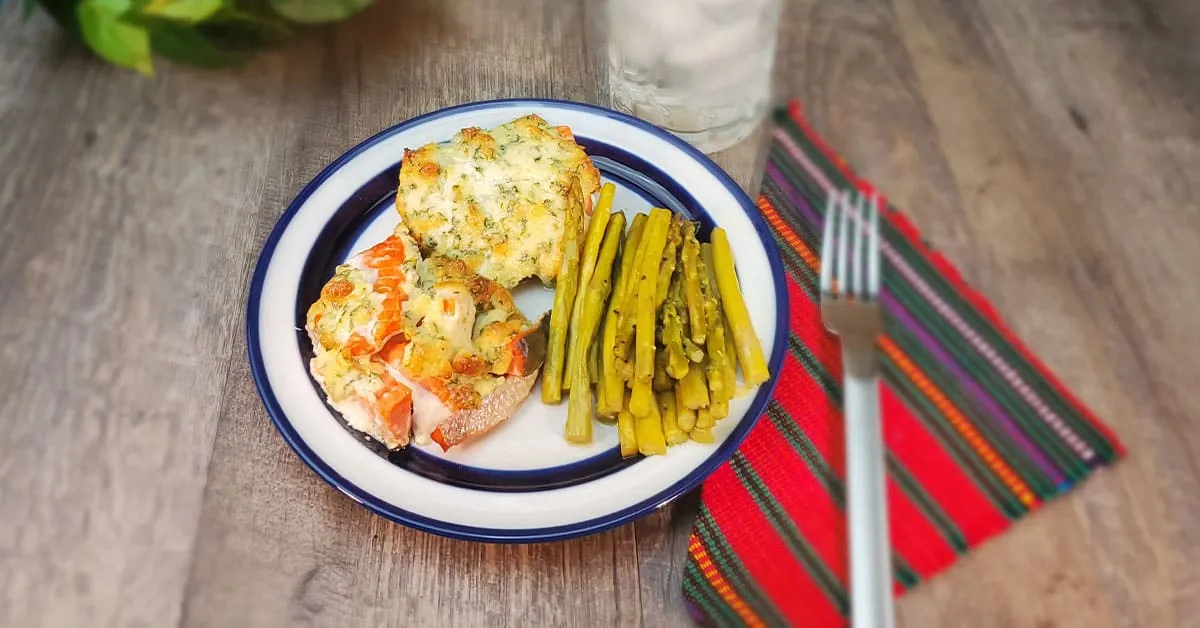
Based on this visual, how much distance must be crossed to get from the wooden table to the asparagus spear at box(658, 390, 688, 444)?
112 millimetres

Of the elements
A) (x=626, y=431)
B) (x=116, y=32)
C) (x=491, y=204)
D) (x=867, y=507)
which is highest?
(x=116, y=32)

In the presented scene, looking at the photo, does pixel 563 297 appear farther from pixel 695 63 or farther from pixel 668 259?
pixel 695 63

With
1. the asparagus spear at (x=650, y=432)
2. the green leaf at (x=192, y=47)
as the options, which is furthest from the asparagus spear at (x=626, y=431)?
the green leaf at (x=192, y=47)

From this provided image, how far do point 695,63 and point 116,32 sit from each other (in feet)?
2.90

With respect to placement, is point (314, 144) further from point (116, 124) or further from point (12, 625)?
point (12, 625)

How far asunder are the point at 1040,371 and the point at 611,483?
2.29 ft

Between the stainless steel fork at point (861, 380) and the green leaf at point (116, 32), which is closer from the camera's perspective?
the stainless steel fork at point (861, 380)

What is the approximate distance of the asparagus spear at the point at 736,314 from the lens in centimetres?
107

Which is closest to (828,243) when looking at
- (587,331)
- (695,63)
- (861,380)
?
(861,380)

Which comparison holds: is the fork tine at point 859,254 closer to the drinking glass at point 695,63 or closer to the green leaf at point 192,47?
the drinking glass at point 695,63

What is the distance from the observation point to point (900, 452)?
3.72 feet

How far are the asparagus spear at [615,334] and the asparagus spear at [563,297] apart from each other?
54 mm

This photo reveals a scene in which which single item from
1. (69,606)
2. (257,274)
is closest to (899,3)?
(257,274)

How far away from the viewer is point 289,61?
5.15 feet
